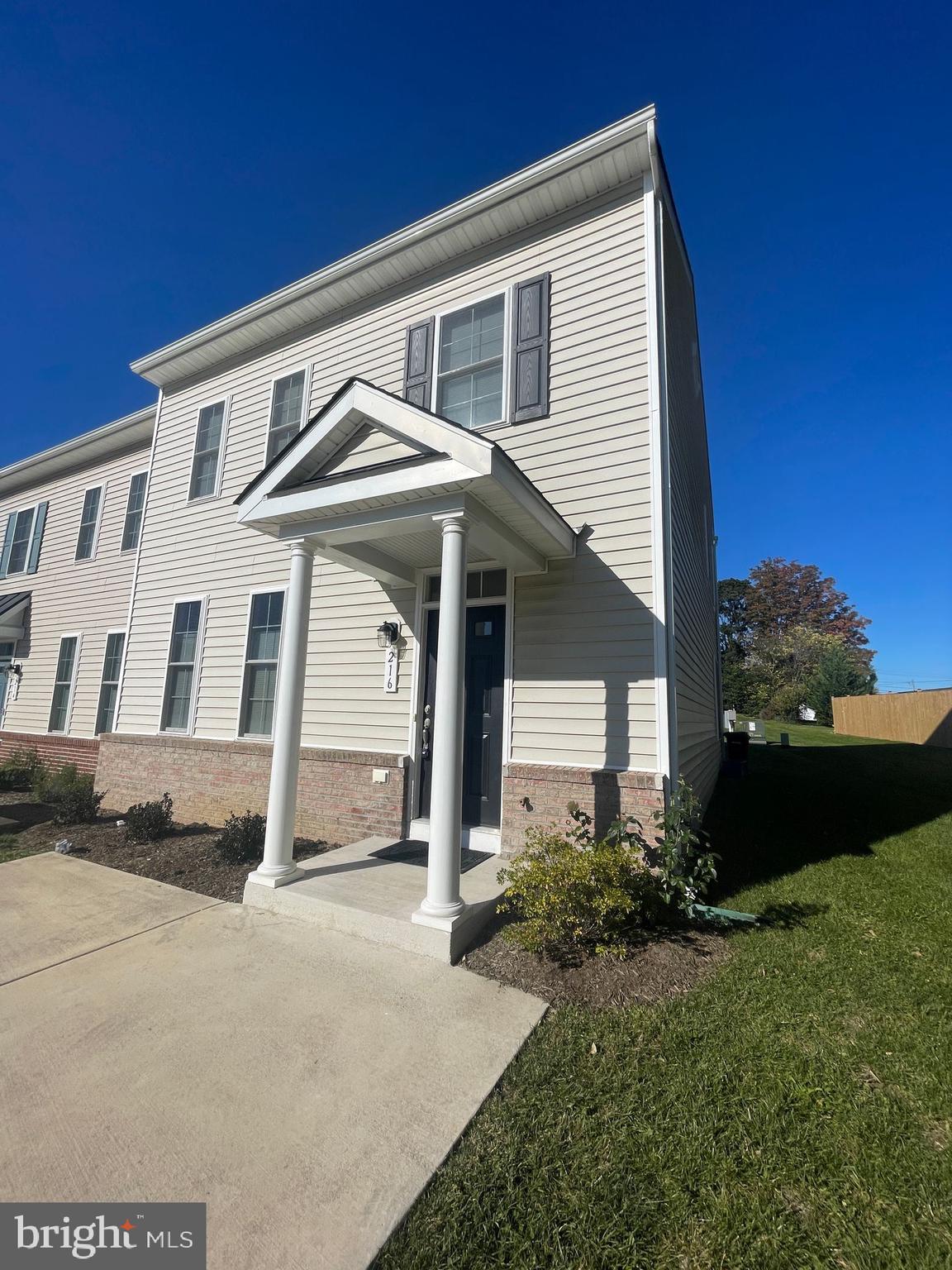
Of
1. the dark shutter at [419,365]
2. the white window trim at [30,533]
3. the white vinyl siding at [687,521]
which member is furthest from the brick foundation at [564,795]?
the white window trim at [30,533]

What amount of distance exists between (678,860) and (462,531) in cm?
310

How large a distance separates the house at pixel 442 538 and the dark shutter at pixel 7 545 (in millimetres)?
7009

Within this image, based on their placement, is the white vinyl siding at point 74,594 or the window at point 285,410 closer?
the window at point 285,410

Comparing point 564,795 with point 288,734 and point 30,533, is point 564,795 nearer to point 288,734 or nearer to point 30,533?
point 288,734

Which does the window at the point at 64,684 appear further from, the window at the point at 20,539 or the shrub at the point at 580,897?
the shrub at the point at 580,897

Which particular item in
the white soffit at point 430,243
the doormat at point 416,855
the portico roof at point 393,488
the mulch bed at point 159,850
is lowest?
the mulch bed at point 159,850

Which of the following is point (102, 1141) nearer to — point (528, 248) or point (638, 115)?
point (528, 248)

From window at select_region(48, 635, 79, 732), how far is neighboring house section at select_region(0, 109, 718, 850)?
10.1 feet

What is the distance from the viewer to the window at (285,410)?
26.7ft

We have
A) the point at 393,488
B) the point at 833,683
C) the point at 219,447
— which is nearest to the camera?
the point at 393,488

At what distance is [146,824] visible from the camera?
657 centimetres

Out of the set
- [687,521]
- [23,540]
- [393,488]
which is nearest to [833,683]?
[687,521]

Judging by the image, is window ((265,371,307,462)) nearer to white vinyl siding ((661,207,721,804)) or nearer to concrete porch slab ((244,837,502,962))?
white vinyl siding ((661,207,721,804))

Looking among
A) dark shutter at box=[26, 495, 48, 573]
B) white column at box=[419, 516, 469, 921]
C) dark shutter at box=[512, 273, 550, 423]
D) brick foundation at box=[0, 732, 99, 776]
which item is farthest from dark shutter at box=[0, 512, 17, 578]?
white column at box=[419, 516, 469, 921]
